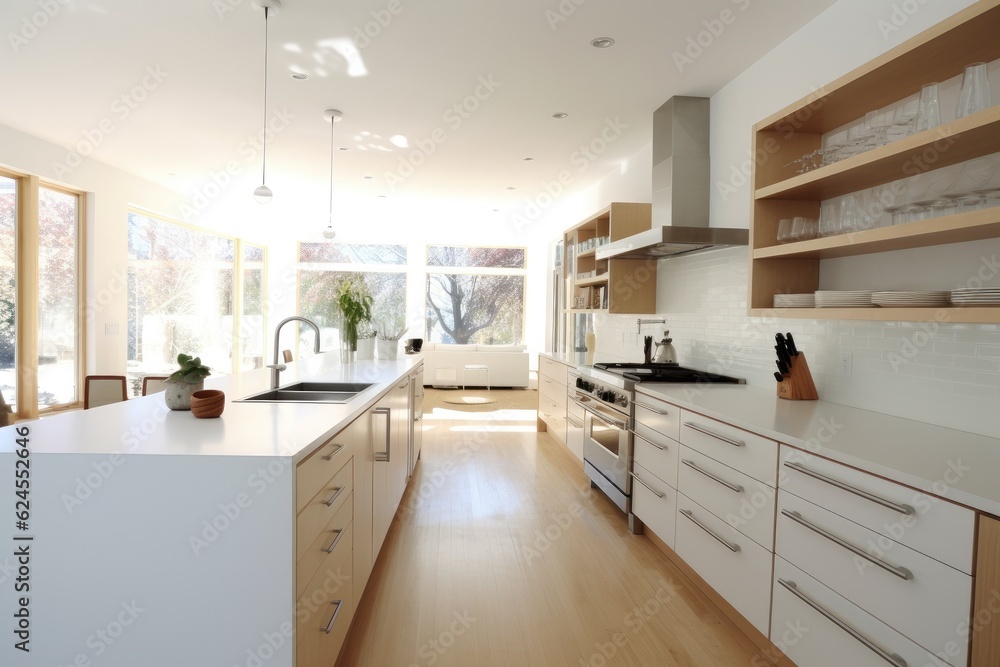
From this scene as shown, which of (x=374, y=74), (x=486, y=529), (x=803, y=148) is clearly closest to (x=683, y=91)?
(x=803, y=148)

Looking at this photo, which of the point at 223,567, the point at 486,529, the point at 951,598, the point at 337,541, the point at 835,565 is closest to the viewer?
the point at 951,598

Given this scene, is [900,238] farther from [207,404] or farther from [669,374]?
[207,404]

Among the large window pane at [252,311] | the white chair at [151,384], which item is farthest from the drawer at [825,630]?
the large window pane at [252,311]

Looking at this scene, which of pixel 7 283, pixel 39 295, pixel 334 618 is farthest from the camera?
pixel 39 295

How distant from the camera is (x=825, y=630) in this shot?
1695mm

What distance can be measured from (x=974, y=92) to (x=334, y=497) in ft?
7.60

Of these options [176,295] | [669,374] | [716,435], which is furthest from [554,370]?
[176,295]

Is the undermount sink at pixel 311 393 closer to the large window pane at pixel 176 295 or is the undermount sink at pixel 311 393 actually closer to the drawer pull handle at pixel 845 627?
the drawer pull handle at pixel 845 627

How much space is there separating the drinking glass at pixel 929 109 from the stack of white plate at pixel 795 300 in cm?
77

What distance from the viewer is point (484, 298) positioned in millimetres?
11047

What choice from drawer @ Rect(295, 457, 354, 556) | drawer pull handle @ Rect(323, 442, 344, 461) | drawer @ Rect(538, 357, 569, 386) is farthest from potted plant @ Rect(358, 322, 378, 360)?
drawer pull handle @ Rect(323, 442, 344, 461)

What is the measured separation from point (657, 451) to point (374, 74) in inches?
116

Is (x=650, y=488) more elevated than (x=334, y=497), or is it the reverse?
(x=334, y=497)

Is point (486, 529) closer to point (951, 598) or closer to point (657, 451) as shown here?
point (657, 451)
